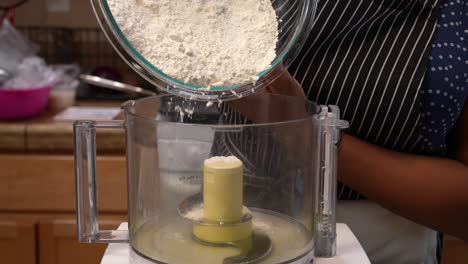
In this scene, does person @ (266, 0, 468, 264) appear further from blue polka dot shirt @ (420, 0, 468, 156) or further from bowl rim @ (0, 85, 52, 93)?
bowl rim @ (0, 85, 52, 93)

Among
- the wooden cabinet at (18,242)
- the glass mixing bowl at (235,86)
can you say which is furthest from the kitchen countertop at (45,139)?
the glass mixing bowl at (235,86)

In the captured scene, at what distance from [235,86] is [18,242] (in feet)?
3.07

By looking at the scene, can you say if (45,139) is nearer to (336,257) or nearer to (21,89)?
(21,89)

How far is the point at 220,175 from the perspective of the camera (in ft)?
1.55

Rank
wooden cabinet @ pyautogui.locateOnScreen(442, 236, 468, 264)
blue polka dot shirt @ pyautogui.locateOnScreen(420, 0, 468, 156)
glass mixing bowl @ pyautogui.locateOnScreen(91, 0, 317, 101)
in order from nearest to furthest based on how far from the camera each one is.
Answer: glass mixing bowl @ pyautogui.locateOnScreen(91, 0, 317, 101)
blue polka dot shirt @ pyautogui.locateOnScreen(420, 0, 468, 156)
wooden cabinet @ pyautogui.locateOnScreen(442, 236, 468, 264)

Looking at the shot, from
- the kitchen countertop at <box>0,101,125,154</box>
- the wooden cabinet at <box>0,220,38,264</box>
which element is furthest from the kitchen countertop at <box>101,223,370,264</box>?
the wooden cabinet at <box>0,220,38,264</box>

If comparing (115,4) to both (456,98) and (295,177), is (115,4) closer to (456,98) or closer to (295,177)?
(295,177)

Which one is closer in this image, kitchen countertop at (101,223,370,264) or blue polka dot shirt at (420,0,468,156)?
kitchen countertop at (101,223,370,264)

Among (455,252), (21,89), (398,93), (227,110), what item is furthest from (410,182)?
(21,89)

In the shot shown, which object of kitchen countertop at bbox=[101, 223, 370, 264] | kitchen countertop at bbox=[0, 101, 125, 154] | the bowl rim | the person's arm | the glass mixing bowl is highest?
the glass mixing bowl

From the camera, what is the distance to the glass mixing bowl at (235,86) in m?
0.45

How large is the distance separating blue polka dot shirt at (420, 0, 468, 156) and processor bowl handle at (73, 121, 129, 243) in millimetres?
344

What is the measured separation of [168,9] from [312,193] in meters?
0.20

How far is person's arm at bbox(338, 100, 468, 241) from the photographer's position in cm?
66
